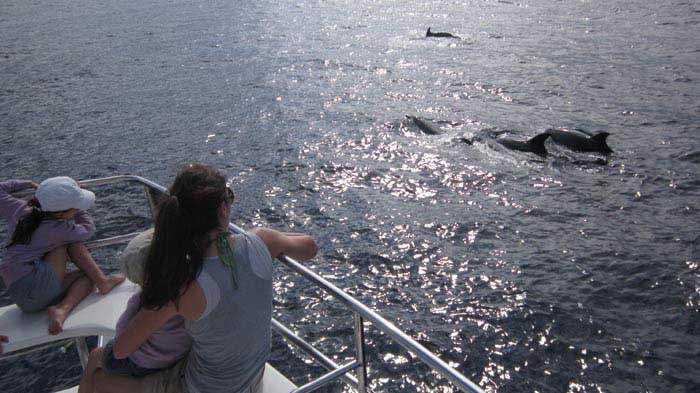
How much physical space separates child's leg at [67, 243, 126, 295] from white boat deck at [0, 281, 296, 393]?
0.06m

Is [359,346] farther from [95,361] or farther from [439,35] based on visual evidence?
[439,35]

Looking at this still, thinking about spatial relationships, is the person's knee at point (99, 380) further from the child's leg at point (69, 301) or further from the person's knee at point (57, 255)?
the person's knee at point (57, 255)

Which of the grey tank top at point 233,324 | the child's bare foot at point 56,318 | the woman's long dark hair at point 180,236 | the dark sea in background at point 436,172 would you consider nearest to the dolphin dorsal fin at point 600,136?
the dark sea in background at point 436,172

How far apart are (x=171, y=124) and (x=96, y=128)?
191cm

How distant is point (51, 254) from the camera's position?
16.9 ft

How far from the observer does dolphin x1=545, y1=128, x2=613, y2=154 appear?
1481 cm

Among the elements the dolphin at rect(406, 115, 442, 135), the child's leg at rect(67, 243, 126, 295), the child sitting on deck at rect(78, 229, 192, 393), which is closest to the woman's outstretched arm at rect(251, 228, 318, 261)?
the child sitting on deck at rect(78, 229, 192, 393)

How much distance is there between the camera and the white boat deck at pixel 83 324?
4.21 metres

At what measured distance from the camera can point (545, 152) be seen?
1489 centimetres

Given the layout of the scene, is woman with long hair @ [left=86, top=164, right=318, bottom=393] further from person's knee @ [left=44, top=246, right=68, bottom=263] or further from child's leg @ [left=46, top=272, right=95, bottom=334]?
person's knee @ [left=44, top=246, right=68, bottom=263]

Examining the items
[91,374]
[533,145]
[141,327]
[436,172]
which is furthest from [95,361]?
[533,145]

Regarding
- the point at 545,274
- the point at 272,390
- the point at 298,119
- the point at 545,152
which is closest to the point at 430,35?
the point at 298,119

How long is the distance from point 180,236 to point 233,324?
575 mm

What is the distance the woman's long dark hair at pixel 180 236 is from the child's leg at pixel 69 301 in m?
1.36
